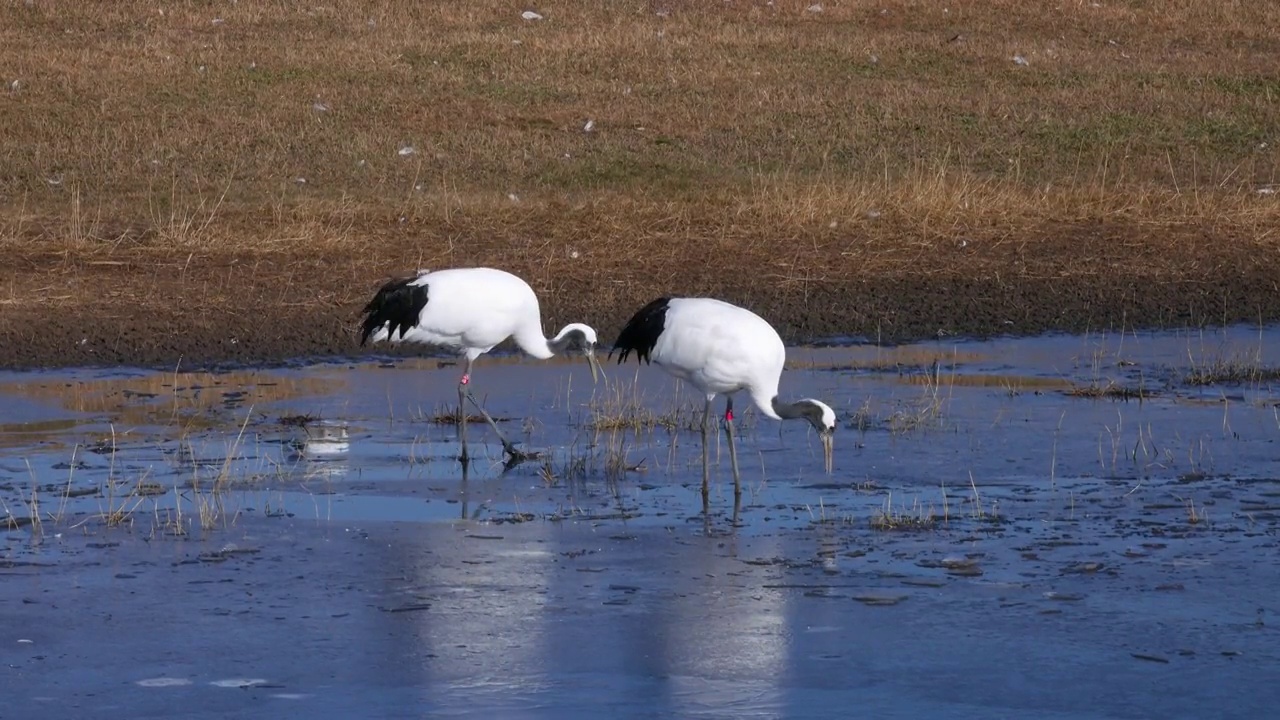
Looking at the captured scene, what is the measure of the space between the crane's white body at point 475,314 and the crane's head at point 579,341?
0.04m

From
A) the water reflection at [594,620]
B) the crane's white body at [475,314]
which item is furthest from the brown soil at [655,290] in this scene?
the water reflection at [594,620]

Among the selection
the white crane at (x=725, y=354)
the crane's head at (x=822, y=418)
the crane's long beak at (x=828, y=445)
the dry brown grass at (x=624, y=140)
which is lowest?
the crane's long beak at (x=828, y=445)

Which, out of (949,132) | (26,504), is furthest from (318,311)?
(949,132)

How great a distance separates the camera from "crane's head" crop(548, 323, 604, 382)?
1073 cm

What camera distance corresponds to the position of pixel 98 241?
600 inches

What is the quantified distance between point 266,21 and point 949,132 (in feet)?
32.8

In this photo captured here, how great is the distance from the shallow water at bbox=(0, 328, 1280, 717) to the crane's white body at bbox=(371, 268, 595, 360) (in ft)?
1.44

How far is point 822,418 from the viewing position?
9.16 m

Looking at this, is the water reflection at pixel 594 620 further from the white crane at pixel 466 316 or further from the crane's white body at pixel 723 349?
the white crane at pixel 466 316

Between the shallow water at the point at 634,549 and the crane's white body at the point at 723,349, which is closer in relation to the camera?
the shallow water at the point at 634,549

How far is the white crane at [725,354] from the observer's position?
9.43 metres

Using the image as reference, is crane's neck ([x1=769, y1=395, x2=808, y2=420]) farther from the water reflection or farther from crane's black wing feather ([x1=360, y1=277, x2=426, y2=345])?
crane's black wing feather ([x1=360, y1=277, x2=426, y2=345])

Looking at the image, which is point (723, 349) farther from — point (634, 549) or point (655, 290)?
point (655, 290)

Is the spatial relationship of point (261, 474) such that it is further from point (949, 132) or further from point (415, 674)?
point (949, 132)
